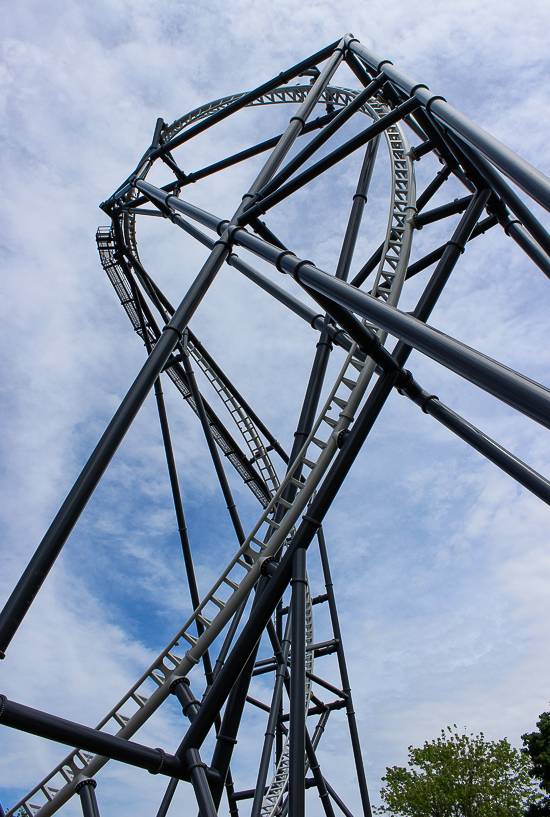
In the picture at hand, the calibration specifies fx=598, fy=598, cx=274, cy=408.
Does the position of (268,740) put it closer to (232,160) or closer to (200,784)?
(200,784)

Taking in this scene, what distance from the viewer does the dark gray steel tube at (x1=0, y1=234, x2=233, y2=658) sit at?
3.68m

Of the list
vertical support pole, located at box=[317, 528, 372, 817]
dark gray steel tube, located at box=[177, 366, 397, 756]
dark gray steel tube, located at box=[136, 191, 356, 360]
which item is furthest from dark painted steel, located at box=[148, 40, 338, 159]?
vertical support pole, located at box=[317, 528, 372, 817]

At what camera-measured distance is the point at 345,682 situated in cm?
938

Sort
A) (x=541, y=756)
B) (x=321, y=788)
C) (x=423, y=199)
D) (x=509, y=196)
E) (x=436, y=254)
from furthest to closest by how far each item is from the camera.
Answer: (x=541, y=756) → (x=321, y=788) → (x=423, y=199) → (x=436, y=254) → (x=509, y=196)

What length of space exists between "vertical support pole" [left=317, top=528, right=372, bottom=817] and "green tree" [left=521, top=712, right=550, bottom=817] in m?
8.18

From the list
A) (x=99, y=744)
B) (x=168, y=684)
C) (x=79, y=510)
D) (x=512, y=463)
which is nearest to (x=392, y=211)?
(x=512, y=463)

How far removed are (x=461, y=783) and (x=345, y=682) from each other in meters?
9.66

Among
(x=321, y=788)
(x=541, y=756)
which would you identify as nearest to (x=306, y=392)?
(x=321, y=788)

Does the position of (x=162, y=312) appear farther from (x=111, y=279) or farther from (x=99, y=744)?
(x=99, y=744)

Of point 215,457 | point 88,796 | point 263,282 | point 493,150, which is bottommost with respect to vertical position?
point 88,796

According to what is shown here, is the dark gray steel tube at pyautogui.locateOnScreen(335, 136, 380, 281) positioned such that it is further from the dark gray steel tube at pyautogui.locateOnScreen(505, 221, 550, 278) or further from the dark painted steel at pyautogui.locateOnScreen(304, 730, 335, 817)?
the dark painted steel at pyautogui.locateOnScreen(304, 730, 335, 817)

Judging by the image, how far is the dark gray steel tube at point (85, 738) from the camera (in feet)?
11.3

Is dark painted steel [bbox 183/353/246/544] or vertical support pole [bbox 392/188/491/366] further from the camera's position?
dark painted steel [bbox 183/353/246/544]

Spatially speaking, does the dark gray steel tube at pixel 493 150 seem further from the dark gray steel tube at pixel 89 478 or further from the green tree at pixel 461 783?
the green tree at pixel 461 783
